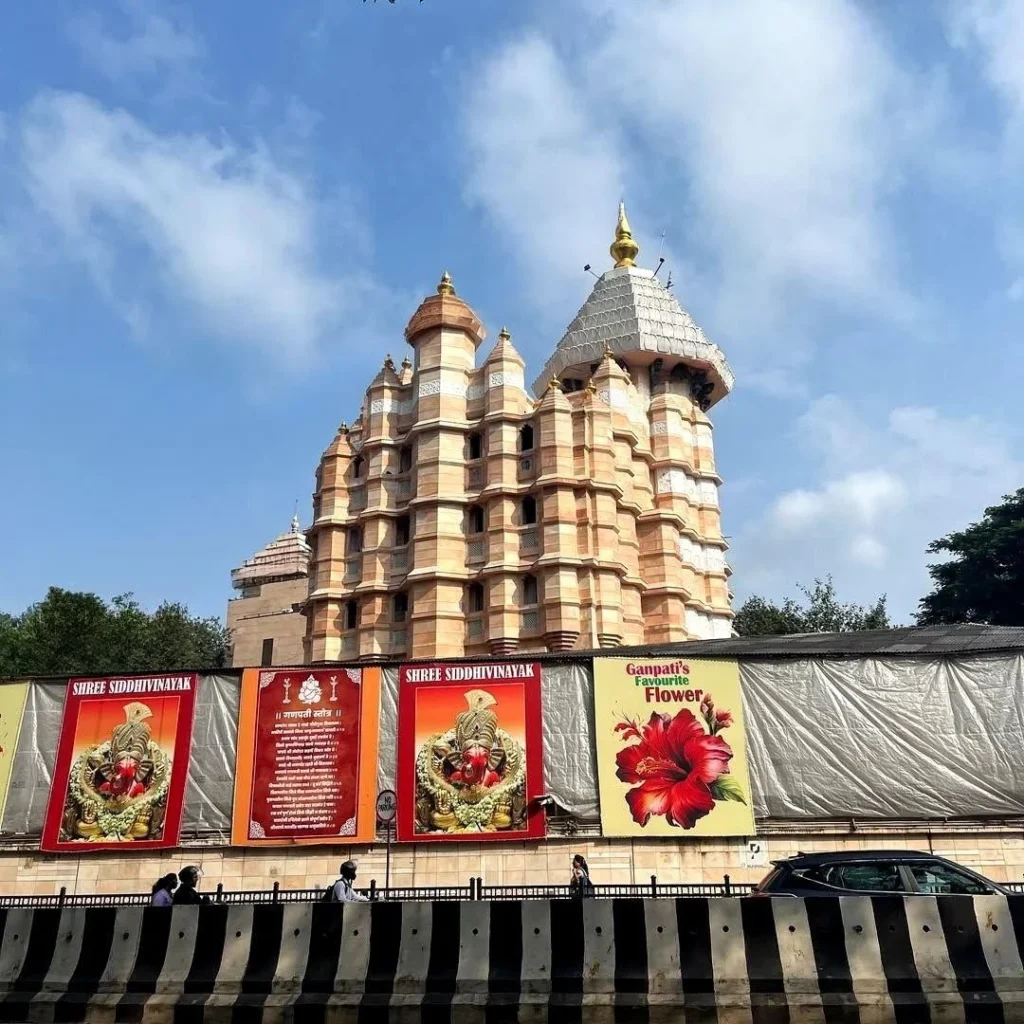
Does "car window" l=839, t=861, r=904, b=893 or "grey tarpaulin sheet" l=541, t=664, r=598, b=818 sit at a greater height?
→ "grey tarpaulin sheet" l=541, t=664, r=598, b=818

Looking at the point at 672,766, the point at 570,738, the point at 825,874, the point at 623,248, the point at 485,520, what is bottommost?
the point at 825,874

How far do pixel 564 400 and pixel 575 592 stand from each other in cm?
876

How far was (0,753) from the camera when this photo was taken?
20953 millimetres

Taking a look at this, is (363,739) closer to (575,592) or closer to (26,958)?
(26,958)

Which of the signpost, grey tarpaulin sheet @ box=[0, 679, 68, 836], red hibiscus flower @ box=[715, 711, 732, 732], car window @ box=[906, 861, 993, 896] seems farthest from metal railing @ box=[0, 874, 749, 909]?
car window @ box=[906, 861, 993, 896]

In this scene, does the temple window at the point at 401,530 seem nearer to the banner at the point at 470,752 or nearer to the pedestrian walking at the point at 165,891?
the banner at the point at 470,752

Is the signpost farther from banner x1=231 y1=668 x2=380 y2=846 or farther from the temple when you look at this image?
the temple

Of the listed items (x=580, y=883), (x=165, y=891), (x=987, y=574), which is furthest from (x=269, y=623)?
(x=165, y=891)

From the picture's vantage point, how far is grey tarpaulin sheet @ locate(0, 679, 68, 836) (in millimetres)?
20484

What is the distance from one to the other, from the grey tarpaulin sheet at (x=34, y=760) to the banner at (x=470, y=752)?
752 cm

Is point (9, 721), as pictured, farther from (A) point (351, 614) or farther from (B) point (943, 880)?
(A) point (351, 614)

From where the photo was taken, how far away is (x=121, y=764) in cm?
2066

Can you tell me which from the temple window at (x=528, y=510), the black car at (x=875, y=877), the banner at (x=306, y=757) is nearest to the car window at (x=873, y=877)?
the black car at (x=875, y=877)

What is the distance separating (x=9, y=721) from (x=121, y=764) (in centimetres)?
277
